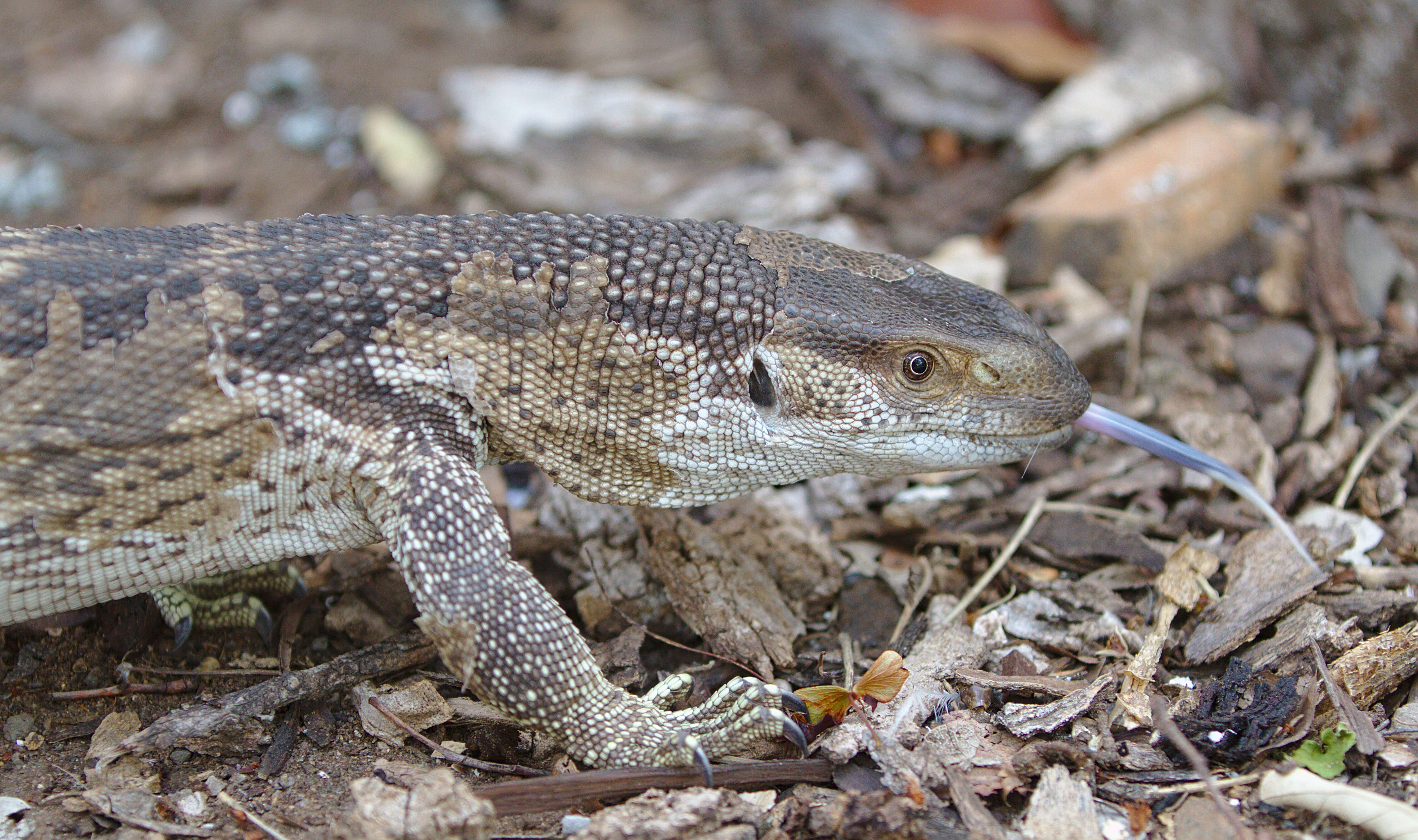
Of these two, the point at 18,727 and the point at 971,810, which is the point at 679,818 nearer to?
the point at 971,810

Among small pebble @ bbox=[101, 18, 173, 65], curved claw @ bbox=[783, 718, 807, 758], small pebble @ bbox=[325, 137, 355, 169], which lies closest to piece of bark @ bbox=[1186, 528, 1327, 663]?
curved claw @ bbox=[783, 718, 807, 758]

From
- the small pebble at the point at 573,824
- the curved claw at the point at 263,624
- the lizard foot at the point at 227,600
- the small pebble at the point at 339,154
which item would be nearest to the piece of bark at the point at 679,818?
the small pebble at the point at 573,824

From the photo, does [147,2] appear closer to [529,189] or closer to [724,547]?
[529,189]

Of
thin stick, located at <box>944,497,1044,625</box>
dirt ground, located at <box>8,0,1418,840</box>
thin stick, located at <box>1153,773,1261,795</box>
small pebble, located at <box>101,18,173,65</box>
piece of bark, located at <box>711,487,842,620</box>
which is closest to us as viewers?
thin stick, located at <box>1153,773,1261,795</box>

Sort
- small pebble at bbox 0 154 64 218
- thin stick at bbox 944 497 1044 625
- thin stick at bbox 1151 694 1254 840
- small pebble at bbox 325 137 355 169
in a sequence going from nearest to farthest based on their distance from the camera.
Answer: thin stick at bbox 1151 694 1254 840
thin stick at bbox 944 497 1044 625
small pebble at bbox 0 154 64 218
small pebble at bbox 325 137 355 169

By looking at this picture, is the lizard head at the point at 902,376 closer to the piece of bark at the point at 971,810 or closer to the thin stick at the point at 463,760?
the piece of bark at the point at 971,810

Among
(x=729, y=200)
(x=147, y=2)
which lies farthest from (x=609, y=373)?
(x=147, y=2)

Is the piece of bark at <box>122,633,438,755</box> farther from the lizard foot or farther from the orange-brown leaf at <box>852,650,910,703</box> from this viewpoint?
the orange-brown leaf at <box>852,650,910,703</box>
